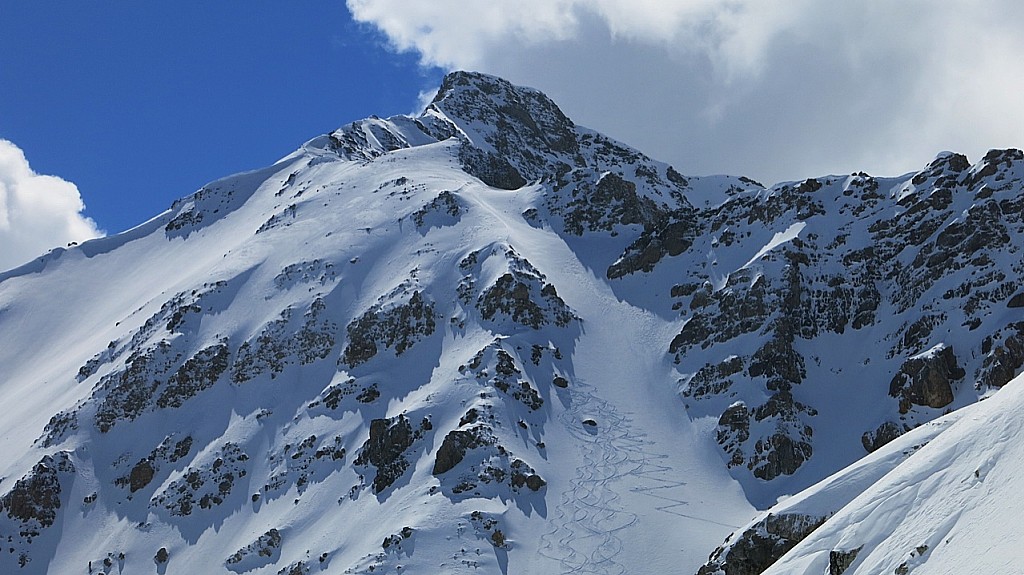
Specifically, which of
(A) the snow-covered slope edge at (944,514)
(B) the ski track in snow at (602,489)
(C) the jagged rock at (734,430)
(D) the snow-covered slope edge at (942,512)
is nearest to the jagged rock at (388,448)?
(B) the ski track in snow at (602,489)

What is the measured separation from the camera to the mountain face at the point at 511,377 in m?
53.9

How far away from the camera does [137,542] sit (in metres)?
62.6

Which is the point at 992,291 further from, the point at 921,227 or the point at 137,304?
the point at 137,304

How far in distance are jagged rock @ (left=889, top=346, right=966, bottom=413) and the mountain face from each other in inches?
6.2

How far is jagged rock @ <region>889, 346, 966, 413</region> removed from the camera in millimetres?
54031

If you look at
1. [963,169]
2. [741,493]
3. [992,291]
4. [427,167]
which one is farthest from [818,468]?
[427,167]

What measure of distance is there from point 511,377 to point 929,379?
2619 cm

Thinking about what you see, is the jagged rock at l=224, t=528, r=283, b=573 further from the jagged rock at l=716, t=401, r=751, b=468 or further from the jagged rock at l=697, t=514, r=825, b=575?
the jagged rock at l=697, t=514, r=825, b=575

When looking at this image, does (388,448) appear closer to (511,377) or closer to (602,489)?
(511,377)

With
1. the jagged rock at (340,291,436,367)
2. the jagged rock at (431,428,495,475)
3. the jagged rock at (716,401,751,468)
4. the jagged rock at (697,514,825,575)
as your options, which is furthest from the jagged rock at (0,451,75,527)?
the jagged rock at (697,514,825,575)

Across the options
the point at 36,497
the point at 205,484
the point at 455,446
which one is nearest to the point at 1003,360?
the point at 455,446

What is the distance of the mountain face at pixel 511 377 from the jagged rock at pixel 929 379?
0.52 ft

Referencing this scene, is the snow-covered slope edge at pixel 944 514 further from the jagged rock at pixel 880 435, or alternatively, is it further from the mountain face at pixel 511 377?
the jagged rock at pixel 880 435

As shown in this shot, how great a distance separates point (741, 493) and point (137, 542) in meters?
40.2
